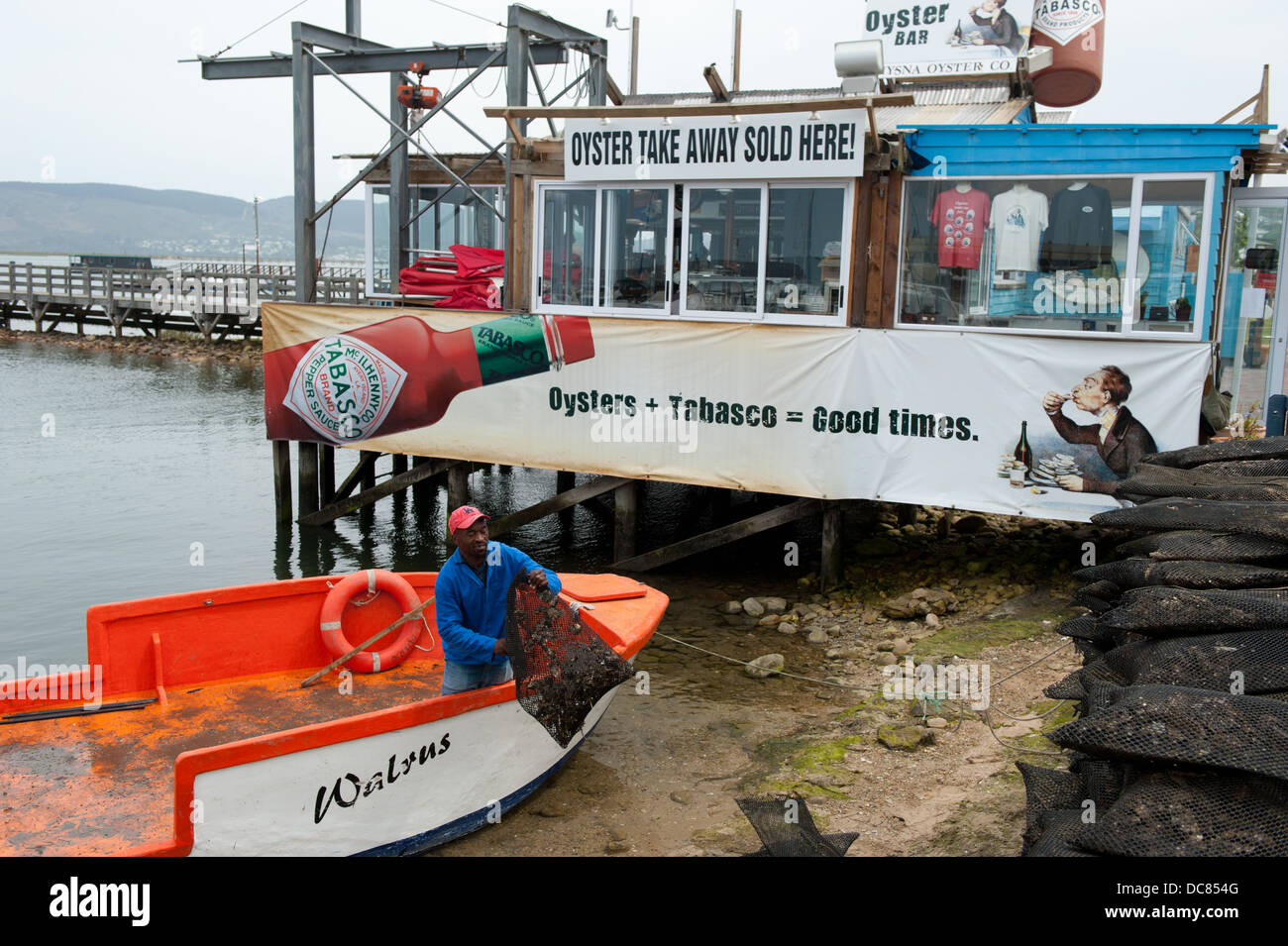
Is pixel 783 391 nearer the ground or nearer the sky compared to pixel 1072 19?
nearer the ground

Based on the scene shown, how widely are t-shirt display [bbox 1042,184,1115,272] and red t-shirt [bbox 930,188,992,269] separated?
28.9 inches

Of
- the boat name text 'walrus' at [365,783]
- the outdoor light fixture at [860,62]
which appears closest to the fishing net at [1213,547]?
the boat name text 'walrus' at [365,783]

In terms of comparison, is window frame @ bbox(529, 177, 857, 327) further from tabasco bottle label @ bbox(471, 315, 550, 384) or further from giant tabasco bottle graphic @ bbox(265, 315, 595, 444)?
giant tabasco bottle graphic @ bbox(265, 315, 595, 444)

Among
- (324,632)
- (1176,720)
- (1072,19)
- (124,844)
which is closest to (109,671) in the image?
(324,632)

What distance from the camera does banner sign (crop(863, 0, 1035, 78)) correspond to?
19016 millimetres

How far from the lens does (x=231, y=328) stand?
49.0m

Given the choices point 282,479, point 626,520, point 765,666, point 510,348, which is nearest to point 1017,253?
point 765,666

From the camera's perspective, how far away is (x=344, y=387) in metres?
15.7

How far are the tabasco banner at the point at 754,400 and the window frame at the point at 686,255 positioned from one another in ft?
1.42

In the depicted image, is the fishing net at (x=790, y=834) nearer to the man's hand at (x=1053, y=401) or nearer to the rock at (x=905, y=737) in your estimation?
the rock at (x=905, y=737)

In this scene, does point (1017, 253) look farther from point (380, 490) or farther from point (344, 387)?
point (380, 490)

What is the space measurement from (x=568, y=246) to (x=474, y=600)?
797cm
